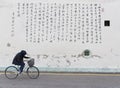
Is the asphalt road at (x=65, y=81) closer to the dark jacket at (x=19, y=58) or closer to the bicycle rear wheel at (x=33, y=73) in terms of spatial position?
the bicycle rear wheel at (x=33, y=73)

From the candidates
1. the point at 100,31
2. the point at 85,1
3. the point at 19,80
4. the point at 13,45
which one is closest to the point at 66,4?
the point at 85,1

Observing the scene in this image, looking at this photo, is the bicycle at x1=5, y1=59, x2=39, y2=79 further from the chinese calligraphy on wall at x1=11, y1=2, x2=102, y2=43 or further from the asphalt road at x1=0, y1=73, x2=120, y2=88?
the chinese calligraphy on wall at x1=11, y1=2, x2=102, y2=43

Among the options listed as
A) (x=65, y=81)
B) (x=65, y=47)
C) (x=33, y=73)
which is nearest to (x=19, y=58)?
(x=33, y=73)

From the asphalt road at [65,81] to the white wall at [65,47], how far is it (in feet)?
3.09

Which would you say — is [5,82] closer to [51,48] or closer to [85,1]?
[51,48]

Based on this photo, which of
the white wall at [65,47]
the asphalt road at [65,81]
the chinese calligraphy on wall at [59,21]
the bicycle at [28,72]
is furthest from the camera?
the chinese calligraphy on wall at [59,21]

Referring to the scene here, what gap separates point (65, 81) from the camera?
15.7 metres

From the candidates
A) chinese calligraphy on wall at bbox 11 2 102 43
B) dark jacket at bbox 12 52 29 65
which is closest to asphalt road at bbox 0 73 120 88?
dark jacket at bbox 12 52 29 65

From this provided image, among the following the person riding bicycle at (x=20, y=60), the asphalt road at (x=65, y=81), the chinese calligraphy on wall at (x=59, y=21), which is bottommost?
the asphalt road at (x=65, y=81)

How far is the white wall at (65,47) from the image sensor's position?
18484 mm

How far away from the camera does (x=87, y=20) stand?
61.1 feet

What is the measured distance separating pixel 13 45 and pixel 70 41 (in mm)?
2740

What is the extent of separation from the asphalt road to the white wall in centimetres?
94

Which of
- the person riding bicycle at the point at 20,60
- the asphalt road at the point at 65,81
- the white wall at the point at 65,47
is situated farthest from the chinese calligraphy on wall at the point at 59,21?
the person riding bicycle at the point at 20,60
